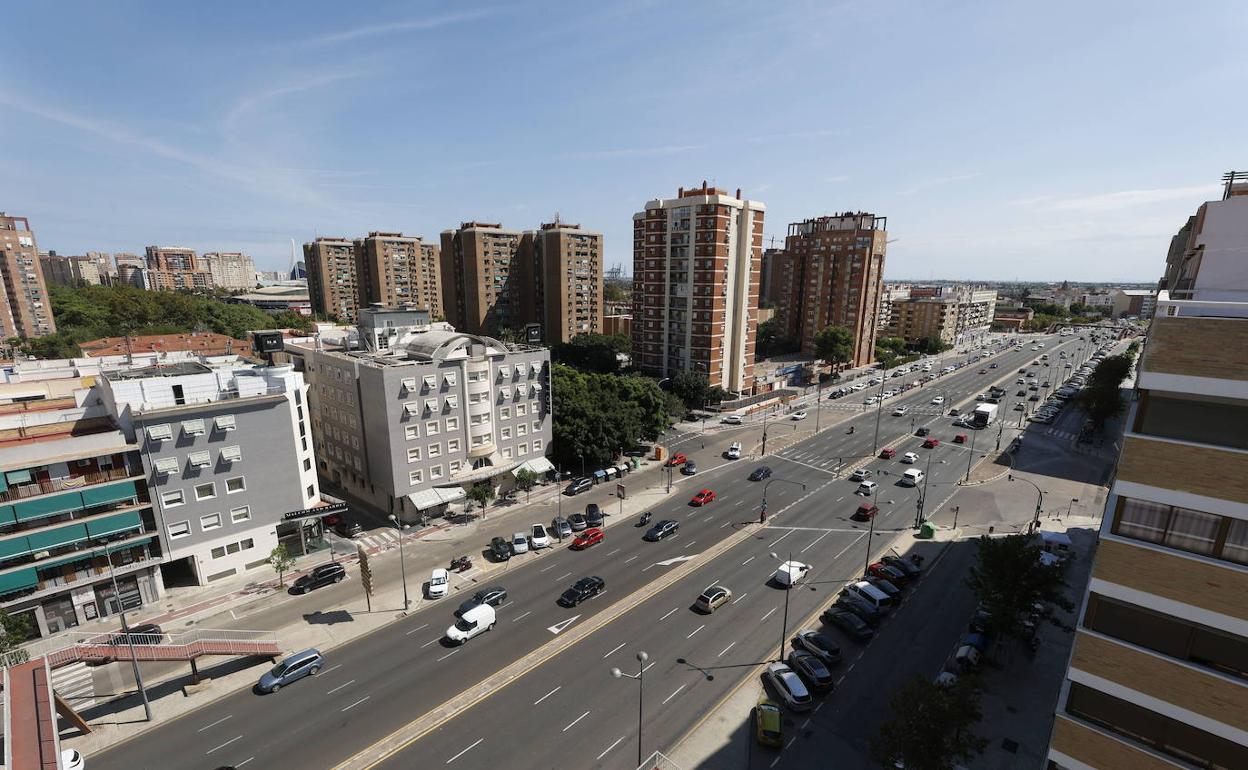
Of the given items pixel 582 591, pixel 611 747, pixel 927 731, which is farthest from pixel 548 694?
pixel 927 731

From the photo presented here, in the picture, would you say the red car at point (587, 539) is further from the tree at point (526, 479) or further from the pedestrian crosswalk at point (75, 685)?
the pedestrian crosswalk at point (75, 685)

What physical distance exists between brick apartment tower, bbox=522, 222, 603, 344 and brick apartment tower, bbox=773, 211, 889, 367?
5695cm

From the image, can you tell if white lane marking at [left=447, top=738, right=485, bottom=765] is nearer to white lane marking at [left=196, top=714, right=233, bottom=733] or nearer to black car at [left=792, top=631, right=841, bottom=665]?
white lane marking at [left=196, top=714, right=233, bottom=733]

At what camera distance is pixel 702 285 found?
98.2 metres

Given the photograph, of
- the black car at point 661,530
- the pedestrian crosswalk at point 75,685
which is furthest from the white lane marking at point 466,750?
the black car at point 661,530

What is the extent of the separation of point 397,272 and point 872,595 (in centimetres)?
15401

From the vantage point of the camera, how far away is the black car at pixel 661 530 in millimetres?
51781

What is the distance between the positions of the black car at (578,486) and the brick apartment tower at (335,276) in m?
135

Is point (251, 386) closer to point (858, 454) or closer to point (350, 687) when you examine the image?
point (350, 687)

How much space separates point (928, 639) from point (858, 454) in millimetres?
43635

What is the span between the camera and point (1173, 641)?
16062 millimetres

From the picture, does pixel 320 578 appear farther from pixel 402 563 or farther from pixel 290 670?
pixel 290 670

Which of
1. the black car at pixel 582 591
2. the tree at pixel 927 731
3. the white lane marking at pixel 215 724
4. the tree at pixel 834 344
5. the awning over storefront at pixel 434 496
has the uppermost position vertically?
the tree at pixel 834 344

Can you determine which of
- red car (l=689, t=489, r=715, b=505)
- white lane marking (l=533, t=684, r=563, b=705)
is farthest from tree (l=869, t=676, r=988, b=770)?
red car (l=689, t=489, r=715, b=505)
